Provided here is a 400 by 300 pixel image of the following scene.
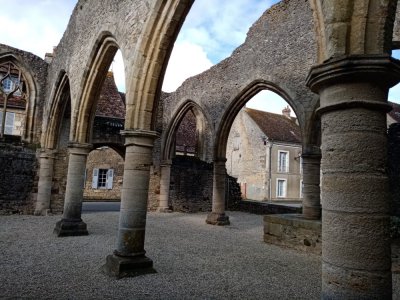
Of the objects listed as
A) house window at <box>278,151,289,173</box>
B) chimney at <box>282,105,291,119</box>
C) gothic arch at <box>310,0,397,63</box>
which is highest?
chimney at <box>282,105,291,119</box>

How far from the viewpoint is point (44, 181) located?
9805 mm

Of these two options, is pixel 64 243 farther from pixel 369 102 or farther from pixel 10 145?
pixel 369 102

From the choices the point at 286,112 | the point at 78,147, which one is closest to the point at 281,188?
the point at 286,112

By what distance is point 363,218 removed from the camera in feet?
6.04

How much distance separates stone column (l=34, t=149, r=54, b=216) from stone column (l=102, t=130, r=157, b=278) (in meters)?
6.43

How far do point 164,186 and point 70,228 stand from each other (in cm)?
593

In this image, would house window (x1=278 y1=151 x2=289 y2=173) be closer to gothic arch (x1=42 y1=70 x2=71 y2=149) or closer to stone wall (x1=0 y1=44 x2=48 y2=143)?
gothic arch (x1=42 y1=70 x2=71 y2=149)

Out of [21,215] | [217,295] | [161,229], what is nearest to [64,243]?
[161,229]

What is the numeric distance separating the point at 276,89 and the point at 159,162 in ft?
20.2

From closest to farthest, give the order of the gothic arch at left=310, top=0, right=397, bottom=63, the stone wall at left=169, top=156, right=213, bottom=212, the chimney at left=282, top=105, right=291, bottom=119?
1. the gothic arch at left=310, top=0, right=397, bottom=63
2. the stone wall at left=169, top=156, right=213, bottom=212
3. the chimney at left=282, top=105, right=291, bottom=119

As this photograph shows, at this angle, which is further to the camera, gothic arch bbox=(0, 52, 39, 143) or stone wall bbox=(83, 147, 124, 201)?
stone wall bbox=(83, 147, 124, 201)

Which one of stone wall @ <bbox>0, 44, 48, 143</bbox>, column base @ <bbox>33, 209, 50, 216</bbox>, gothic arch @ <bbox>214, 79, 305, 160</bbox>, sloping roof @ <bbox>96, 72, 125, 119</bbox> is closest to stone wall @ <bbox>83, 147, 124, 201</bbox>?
sloping roof @ <bbox>96, 72, 125, 119</bbox>

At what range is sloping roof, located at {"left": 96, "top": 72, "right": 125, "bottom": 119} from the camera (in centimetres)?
1247

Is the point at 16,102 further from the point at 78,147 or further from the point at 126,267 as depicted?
the point at 126,267
